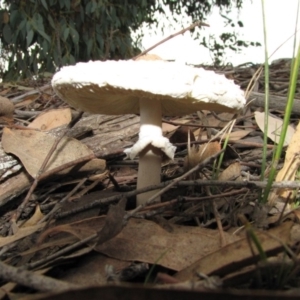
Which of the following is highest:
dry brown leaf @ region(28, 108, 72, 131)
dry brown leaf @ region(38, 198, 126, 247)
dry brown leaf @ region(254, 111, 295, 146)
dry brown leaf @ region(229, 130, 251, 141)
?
dry brown leaf @ region(28, 108, 72, 131)

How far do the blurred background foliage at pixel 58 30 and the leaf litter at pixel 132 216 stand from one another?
3353 millimetres

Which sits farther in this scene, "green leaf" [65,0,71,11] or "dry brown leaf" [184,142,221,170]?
"green leaf" [65,0,71,11]

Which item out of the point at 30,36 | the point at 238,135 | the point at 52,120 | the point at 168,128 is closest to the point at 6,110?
the point at 52,120

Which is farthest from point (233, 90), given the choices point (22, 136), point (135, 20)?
point (135, 20)

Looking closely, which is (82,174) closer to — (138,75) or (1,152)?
(1,152)

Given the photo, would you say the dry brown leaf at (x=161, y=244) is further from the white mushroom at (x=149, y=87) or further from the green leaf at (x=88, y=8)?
the green leaf at (x=88, y=8)

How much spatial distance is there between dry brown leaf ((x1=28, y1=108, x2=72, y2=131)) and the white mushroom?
680 millimetres

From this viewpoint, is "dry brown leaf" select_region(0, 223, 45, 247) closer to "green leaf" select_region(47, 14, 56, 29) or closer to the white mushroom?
the white mushroom

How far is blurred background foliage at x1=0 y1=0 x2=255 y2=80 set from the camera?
5453mm

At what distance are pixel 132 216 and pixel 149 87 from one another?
0.42 meters

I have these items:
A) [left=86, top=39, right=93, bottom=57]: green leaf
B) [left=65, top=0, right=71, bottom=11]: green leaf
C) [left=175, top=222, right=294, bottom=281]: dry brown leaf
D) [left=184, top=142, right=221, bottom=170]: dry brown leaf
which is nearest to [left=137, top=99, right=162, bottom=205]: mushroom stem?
[left=184, top=142, right=221, bottom=170]: dry brown leaf

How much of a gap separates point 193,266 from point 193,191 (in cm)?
67

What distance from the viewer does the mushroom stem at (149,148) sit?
1.61 meters

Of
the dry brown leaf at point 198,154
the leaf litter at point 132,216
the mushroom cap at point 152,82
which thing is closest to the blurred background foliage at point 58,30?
the leaf litter at point 132,216
